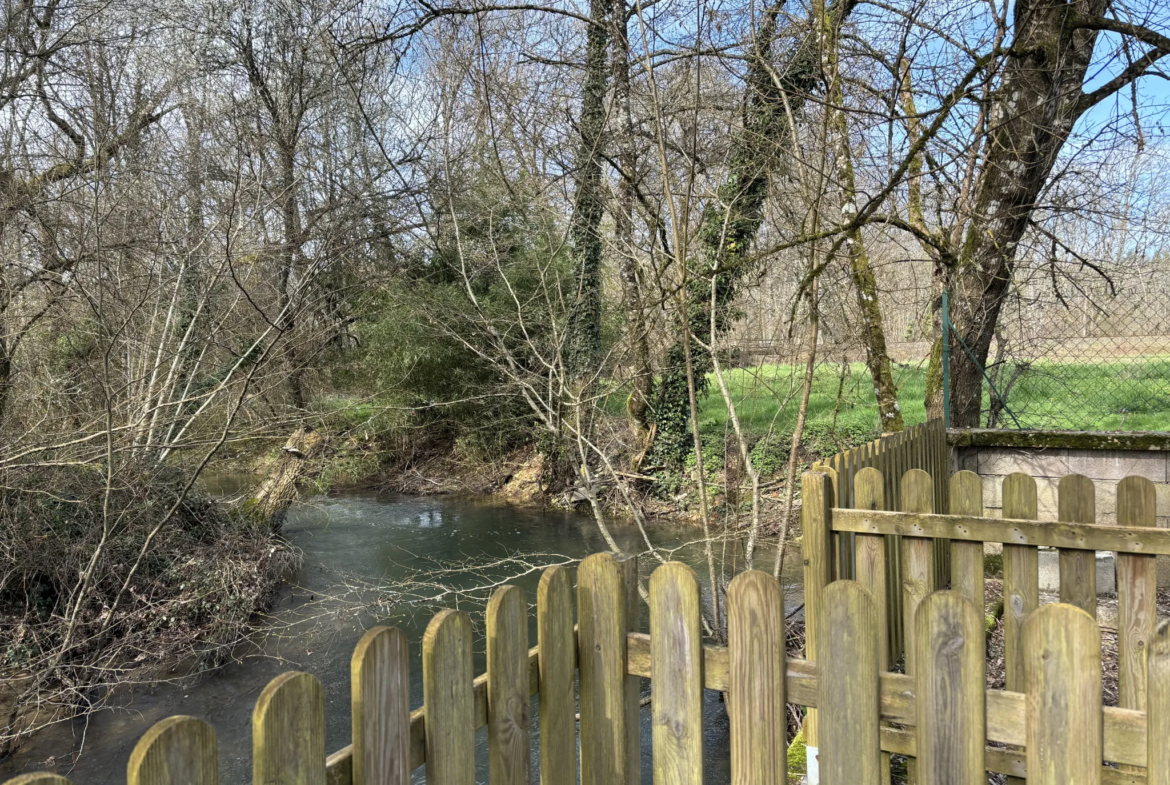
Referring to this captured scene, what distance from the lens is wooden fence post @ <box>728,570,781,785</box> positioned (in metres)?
1.55

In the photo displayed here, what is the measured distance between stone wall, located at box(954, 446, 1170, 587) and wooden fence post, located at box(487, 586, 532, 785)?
3.97 m

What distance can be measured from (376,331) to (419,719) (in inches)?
471

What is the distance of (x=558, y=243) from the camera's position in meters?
7.19

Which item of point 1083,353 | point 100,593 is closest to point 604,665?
point 100,593

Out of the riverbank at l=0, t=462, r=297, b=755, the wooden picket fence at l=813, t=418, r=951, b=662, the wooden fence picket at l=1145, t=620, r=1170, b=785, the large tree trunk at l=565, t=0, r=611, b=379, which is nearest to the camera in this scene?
the wooden fence picket at l=1145, t=620, r=1170, b=785

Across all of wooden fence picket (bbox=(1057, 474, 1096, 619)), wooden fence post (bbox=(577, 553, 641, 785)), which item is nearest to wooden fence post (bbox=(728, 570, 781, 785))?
wooden fence post (bbox=(577, 553, 641, 785))

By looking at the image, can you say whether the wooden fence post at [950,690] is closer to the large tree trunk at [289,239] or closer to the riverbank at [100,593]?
the riverbank at [100,593]

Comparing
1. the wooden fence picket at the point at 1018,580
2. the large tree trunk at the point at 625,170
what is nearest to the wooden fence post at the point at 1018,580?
the wooden fence picket at the point at 1018,580

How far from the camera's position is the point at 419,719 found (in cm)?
138

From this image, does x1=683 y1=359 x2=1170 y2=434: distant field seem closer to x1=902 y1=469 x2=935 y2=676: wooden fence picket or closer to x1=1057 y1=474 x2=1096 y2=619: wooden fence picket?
x1=902 y1=469 x2=935 y2=676: wooden fence picket

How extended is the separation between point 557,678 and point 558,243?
19.5 ft

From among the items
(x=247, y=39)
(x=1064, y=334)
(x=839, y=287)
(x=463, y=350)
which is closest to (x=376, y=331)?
(x=463, y=350)

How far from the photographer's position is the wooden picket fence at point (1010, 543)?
257 centimetres

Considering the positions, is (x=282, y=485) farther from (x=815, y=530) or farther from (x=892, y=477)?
(x=815, y=530)
